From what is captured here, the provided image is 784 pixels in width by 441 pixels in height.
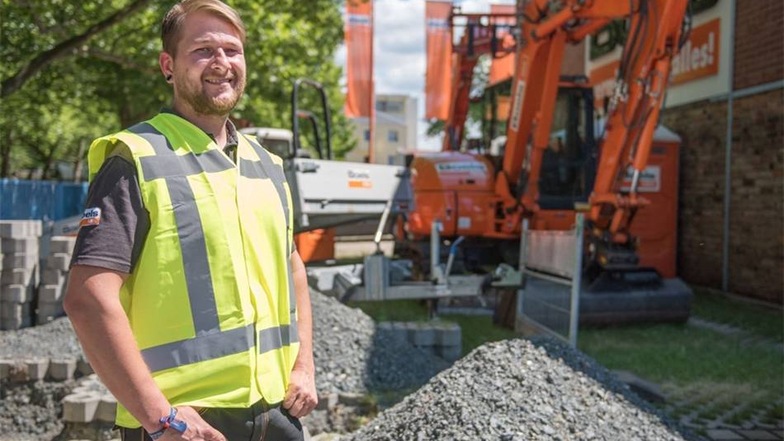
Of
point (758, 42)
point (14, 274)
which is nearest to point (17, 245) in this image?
point (14, 274)

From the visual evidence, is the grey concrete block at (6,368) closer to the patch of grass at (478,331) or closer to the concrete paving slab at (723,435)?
the patch of grass at (478,331)

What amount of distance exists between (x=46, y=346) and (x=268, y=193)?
518 cm

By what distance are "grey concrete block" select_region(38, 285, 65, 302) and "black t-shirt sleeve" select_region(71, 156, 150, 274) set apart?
6.07 meters

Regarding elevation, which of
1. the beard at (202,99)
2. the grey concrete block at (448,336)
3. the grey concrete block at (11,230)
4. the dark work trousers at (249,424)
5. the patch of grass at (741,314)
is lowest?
the patch of grass at (741,314)

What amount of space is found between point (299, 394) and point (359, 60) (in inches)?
724

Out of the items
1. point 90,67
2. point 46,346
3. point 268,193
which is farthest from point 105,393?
point 90,67

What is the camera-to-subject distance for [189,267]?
1.74m

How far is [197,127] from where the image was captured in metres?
1.92

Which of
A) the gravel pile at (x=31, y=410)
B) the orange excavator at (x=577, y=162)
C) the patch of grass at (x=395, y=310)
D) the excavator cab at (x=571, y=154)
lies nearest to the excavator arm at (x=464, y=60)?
the orange excavator at (x=577, y=162)

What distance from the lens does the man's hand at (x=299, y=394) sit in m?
2.01

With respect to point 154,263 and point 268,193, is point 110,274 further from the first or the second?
point 268,193

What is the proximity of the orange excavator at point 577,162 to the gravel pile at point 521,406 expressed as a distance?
12.6 feet

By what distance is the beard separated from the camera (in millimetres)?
1873

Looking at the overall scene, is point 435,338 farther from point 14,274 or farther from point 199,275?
point 199,275
